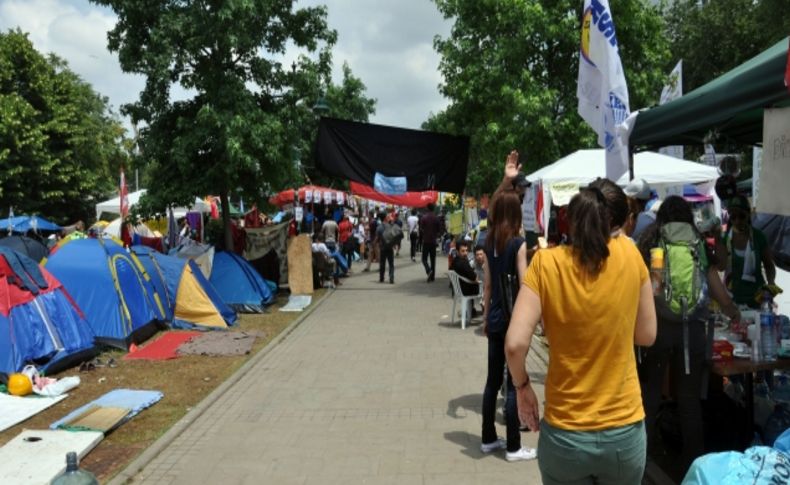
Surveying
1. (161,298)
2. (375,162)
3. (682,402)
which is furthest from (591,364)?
(161,298)

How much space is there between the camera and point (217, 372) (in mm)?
7965

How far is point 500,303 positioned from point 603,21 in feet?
10.0

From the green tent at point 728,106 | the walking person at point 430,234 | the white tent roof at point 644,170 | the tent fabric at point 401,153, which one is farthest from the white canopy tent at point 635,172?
the walking person at point 430,234

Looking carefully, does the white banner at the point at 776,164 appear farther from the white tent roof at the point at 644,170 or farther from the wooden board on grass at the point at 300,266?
the wooden board on grass at the point at 300,266

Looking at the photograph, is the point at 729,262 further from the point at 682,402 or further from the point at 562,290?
the point at 562,290

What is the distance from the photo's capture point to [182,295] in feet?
35.4

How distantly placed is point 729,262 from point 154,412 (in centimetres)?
555

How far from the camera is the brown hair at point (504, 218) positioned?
4617mm

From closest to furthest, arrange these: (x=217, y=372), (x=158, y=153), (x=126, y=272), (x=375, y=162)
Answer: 1. (x=217, y=372)
2. (x=126, y=272)
3. (x=375, y=162)
4. (x=158, y=153)

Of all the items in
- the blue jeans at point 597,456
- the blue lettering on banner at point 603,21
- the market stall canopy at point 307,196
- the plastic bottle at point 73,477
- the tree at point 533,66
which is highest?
the tree at point 533,66

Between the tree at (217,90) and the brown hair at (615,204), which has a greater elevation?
the tree at (217,90)

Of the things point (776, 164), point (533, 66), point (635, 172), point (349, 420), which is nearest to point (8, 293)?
point (349, 420)

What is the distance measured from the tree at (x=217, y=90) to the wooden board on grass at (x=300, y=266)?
1367mm

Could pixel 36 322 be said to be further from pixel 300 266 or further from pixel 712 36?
pixel 712 36
